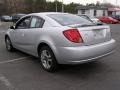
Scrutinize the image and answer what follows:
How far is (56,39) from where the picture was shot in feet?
16.8

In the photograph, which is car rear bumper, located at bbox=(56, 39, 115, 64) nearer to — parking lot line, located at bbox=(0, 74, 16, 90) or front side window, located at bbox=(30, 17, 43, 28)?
front side window, located at bbox=(30, 17, 43, 28)

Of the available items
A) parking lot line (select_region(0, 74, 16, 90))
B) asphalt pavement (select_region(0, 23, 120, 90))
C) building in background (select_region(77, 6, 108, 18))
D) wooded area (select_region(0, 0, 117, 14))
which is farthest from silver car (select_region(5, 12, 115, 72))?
wooded area (select_region(0, 0, 117, 14))

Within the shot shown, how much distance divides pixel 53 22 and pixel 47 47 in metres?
0.66

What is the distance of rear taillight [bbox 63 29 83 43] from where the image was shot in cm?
491

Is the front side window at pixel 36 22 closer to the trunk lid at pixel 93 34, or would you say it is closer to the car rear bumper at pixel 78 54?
the car rear bumper at pixel 78 54

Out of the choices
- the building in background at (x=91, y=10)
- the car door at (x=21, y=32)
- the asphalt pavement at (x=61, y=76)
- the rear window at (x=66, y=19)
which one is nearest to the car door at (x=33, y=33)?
the car door at (x=21, y=32)

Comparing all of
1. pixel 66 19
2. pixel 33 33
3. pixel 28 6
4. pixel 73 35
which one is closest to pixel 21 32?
pixel 33 33

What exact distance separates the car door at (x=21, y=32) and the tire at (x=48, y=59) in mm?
1089

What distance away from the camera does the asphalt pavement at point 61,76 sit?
4579mm

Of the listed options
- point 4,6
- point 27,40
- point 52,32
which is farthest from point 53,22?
point 4,6

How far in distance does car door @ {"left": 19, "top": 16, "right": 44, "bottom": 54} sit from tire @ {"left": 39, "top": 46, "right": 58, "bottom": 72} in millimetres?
422

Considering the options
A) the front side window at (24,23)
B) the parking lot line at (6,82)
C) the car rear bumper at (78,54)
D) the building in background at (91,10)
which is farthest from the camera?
the building in background at (91,10)

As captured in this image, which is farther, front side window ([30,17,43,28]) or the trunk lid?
front side window ([30,17,43,28])

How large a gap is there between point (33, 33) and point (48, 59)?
950 mm
